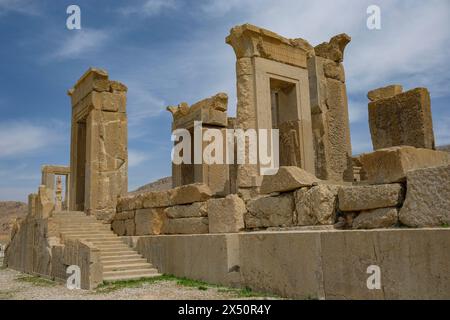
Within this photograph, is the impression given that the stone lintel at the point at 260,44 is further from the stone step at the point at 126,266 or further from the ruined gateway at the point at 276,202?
the stone step at the point at 126,266

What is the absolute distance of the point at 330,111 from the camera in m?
10.5

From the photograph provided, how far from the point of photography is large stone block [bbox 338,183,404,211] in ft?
14.8

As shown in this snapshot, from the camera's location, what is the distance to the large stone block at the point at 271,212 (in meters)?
5.95

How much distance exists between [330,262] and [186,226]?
4.10 metres

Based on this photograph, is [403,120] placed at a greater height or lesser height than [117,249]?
greater

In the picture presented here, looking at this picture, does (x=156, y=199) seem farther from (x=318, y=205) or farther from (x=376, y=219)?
(x=376, y=219)

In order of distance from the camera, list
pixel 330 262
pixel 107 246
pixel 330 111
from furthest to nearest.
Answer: pixel 330 111
pixel 107 246
pixel 330 262

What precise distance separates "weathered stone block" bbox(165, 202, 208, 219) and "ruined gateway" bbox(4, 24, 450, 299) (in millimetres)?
26

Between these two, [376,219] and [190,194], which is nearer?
[376,219]

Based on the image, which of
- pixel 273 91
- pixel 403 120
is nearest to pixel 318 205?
pixel 403 120

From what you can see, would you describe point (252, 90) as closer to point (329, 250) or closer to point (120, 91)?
point (329, 250)

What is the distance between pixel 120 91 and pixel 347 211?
8749 millimetres

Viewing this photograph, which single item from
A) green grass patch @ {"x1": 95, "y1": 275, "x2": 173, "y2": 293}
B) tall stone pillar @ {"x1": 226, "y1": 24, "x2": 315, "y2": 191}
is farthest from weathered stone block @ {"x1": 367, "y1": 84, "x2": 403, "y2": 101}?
green grass patch @ {"x1": 95, "y1": 275, "x2": 173, "y2": 293}

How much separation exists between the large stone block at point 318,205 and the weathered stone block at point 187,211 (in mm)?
2498
